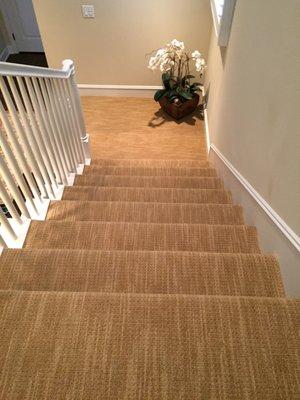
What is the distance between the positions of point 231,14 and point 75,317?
221cm

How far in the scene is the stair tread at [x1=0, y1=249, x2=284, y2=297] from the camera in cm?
110

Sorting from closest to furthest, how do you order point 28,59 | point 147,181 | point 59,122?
point 59,122
point 147,181
point 28,59

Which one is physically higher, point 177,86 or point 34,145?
point 34,145

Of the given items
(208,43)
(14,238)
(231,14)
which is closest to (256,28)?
(231,14)

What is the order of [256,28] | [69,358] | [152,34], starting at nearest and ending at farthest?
[69,358] → [256,28] → [152,34]

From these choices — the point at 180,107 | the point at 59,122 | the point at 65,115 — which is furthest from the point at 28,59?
the point at 59,122

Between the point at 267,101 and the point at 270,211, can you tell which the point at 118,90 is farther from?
the point at 270,211

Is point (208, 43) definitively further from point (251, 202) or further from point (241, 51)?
point (251, 202)

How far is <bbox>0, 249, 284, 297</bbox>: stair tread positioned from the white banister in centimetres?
17

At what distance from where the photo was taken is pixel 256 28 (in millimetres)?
1564

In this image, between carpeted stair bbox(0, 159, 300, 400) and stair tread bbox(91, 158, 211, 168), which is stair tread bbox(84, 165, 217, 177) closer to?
stair tread bbox(91, 158, 211, 168)

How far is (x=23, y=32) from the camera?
4.70 m

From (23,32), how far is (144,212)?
4.57 metres

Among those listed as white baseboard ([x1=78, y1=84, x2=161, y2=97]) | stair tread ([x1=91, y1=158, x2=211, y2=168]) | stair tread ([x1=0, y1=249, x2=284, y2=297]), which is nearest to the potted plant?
white baseboard ([x1=78, y1=84, x2=161, y2=97])
